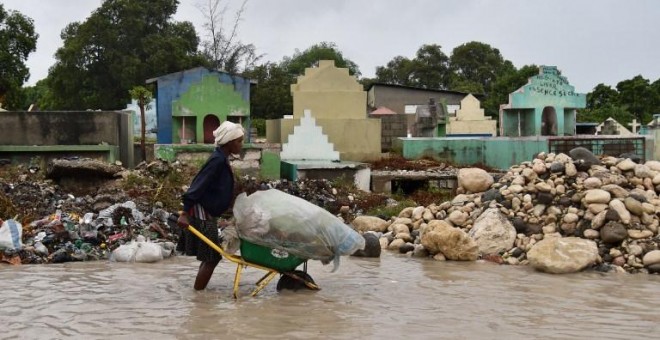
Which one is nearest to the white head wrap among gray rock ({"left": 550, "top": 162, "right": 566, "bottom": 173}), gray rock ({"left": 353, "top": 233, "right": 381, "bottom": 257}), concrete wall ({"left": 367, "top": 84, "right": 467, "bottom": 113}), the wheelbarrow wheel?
the wheelbarrow wheel

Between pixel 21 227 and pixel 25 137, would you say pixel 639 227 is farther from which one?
pixel 25 137

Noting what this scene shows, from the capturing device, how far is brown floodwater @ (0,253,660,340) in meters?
5.56

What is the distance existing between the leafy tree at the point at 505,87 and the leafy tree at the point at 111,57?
612 inches

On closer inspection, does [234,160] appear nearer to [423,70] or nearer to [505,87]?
[505,87]

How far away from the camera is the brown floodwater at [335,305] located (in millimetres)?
5559

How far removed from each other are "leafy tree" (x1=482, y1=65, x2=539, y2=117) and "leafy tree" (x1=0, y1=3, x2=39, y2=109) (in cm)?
2252

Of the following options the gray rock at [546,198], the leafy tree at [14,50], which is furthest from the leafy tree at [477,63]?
the gray rock at [546,198]

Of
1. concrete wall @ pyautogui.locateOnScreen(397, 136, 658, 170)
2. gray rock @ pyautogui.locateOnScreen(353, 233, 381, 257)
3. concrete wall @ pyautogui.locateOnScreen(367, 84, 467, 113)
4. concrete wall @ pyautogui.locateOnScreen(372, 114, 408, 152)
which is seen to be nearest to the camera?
gray rock @ pyautogui.locateOnScreen(353, 233, 381, 257)

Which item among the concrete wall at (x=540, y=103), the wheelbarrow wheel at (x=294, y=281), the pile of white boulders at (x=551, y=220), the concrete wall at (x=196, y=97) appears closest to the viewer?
the wheelbarrow wheel at (x=294, y=281)

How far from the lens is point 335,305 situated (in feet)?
21.2

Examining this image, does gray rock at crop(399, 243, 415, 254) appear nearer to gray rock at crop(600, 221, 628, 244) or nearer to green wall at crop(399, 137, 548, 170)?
gray rock at crop(600, 221, 628, 244)

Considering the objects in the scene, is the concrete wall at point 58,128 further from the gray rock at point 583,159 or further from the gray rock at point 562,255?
the gray rock at point 562,255

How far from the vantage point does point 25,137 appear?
15.4 meters

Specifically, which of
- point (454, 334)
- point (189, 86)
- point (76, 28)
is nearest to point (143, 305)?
point (454, 334)
